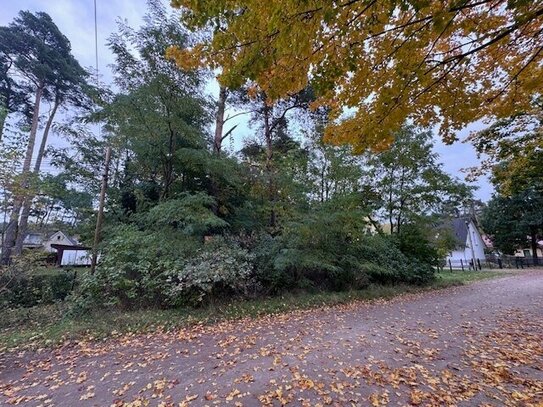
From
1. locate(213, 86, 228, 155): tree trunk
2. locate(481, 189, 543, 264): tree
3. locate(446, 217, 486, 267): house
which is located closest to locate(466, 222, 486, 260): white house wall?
locate(446, 217, 486, 267): house

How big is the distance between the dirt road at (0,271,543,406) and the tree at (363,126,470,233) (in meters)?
6.69

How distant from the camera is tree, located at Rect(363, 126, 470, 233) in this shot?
39.2ft

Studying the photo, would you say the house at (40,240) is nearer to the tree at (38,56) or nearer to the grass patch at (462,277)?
the tree at (38,56)

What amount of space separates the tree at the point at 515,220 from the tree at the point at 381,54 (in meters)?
24.8

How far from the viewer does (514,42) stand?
3.38 meters

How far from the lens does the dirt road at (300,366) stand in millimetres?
2885

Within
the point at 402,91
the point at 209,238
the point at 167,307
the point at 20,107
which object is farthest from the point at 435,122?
A: the point at 20,107

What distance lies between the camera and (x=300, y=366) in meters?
3.60

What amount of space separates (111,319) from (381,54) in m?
6.76

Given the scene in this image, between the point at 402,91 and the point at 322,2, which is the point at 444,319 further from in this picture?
the point at 322,2

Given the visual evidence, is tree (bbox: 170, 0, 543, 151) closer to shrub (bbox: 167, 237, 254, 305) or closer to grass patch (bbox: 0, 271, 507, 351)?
shrub (bbox: 167, 237, 254, 305)

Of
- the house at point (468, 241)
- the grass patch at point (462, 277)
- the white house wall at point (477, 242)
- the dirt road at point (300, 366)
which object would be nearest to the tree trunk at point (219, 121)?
the dirt road at point (300, 366)

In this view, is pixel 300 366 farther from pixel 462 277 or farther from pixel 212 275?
pixel 462 277

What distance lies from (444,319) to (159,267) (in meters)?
6.58
